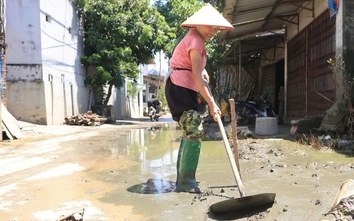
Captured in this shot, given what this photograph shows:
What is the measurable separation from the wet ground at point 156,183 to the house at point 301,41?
8.62 feet

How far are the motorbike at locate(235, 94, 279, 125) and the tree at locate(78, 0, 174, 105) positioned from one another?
7.58m

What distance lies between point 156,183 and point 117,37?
568 inches

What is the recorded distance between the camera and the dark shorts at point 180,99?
10.8ft

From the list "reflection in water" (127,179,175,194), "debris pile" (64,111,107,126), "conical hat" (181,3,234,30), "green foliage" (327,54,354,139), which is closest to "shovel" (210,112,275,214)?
"reflection in water" (127,179,175,194)

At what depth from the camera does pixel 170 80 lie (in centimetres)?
339

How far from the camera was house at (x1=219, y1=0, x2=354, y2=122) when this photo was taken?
6.91 metres

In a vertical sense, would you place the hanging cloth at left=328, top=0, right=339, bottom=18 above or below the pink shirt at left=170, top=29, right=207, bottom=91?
above

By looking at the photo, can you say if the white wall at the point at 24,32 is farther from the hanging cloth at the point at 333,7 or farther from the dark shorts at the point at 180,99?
the dark shorts at the point at 180,99

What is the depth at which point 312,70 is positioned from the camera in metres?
9.05

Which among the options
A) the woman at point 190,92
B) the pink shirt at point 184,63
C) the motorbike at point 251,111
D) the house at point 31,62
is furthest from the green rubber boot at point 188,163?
the house at point 31,62

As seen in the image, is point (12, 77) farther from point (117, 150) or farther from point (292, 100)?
point (292, 100)

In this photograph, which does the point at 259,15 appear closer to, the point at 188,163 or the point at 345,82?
the point at 345,82

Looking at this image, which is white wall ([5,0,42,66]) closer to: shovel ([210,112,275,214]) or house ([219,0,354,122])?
house ([219,0,354,122])

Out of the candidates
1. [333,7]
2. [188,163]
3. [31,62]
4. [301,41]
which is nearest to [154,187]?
[188,163]
